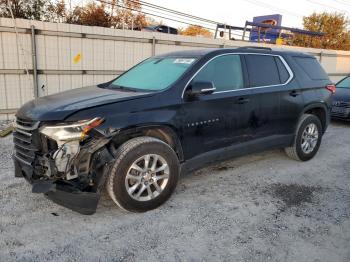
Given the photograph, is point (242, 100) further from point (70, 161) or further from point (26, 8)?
point (26, 8)

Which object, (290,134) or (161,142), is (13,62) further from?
(290,134)

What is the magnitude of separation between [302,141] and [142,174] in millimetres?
3012

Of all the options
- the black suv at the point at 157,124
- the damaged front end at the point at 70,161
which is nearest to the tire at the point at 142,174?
the black suv at the point at 157,124

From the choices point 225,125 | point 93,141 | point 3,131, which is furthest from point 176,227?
point 3,131

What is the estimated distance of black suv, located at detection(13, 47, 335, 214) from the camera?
297 centimetres

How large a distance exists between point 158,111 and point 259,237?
1.59 metres

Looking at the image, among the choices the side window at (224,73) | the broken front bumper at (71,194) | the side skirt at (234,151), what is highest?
the side window at (224,73)

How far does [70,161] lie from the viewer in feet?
9.66

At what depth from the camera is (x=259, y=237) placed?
2.91 metres

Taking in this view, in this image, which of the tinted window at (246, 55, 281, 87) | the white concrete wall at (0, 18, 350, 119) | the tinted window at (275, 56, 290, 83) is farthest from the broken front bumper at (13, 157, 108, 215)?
the white concrete wall at (0, 18, 350, 119)

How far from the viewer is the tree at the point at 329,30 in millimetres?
30188

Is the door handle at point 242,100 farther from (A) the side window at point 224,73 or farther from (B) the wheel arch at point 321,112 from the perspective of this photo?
(B) the wheel arch at point 321,112

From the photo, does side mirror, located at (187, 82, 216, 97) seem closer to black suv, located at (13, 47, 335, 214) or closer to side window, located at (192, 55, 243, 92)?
black suv, located at (13, 47, 335, 214)

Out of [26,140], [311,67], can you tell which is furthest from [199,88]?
[311,67]
